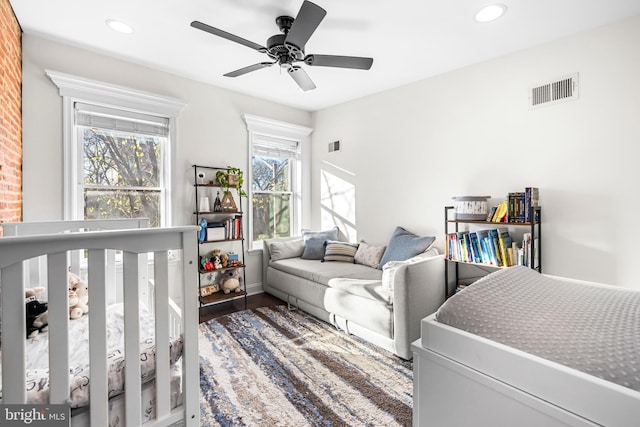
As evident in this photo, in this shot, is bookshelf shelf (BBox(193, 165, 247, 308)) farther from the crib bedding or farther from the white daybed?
the white daybed

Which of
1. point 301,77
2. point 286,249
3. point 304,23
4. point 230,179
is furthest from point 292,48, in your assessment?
point 286,249

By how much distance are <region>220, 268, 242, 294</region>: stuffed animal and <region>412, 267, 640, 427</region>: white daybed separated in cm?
298

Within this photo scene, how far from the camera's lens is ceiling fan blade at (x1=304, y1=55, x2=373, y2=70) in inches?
86.2

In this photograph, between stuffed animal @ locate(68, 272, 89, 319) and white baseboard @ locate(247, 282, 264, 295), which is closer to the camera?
stuffed animal @ locate(68, 272, 89, 319)

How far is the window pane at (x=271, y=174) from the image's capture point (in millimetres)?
4180

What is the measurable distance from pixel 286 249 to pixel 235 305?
94 cm

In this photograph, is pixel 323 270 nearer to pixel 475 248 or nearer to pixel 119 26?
pixel 475 248

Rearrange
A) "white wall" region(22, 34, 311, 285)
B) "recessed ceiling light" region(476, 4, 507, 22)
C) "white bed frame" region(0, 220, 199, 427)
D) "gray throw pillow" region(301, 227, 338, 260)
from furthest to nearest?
"gray throw pillow" region(301, 227, 338, 260), "white wall" region(22, 34, 311, 285), "recessed ceiling light" region(476, 4, 507, 22), "white bed frame" region(0, 220, 199, 427)

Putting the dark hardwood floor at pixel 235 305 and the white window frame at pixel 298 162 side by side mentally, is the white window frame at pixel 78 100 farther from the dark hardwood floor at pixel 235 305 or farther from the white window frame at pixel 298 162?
the dark hardwood floor at pixel 235 305

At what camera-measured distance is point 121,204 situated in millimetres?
3061

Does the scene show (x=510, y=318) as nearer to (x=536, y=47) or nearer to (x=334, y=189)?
(x=536, y=47)

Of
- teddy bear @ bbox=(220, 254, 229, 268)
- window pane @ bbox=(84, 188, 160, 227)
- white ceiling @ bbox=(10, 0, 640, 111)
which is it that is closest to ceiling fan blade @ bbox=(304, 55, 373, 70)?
white ceiling @ bbox=(10, 0, 640, 111)

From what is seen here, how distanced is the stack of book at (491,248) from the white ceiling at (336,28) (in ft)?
5.45

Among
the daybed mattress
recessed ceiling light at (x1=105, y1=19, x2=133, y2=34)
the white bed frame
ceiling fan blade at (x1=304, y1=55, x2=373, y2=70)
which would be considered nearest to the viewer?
the white bed frame
